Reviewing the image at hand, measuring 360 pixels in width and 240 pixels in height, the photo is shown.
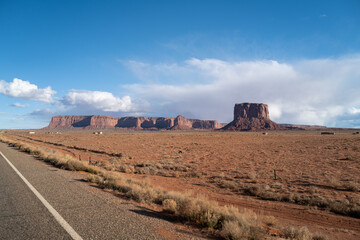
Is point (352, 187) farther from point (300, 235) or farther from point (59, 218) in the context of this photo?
point (59, 218)

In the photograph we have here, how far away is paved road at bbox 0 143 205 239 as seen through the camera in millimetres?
4473

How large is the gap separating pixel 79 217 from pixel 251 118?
6607 inches

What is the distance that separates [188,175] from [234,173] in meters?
3.36

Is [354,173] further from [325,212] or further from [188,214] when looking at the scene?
[188,214]

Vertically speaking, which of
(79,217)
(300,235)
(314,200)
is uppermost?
(79,217)

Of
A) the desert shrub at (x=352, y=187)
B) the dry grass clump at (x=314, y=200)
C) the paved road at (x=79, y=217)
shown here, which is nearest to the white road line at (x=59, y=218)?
the paved road at (x=79, y=217)

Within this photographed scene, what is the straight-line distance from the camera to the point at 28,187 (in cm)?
827

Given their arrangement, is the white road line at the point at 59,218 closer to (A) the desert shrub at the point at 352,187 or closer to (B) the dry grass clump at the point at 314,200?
(B) the dry grass clump at the point at 314,200

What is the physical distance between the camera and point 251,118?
163 m

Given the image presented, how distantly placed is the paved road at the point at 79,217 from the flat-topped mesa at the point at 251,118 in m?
149

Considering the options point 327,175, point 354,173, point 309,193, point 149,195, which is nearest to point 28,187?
point 149,195

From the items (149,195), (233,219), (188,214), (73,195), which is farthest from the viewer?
(149,195)

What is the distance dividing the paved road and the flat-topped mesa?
149 meters

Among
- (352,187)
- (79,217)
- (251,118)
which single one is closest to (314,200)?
(352,187)
